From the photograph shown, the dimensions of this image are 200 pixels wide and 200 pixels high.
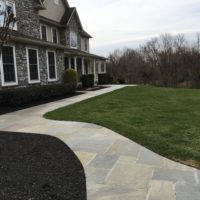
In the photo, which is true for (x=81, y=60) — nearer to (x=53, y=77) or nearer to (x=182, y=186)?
(x=53, y=77)

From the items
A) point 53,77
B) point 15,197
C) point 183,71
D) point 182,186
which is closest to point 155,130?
point 182,186

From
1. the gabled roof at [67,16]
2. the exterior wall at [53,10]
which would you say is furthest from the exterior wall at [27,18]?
the gabled roof at [67,16]

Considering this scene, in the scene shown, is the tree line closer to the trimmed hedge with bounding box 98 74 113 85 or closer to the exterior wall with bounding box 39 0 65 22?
the trimmed hedge with bounding box 98 74 113 85

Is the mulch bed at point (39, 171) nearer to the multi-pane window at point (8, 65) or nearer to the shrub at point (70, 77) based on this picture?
the multi-pane window at point (8, 65)

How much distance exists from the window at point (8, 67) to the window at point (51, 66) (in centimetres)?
365

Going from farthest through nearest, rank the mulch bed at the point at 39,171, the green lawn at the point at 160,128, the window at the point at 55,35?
the window at the point at 55,35
the green lawn at the point at 160,128
the mulch bed at the point at 39,171

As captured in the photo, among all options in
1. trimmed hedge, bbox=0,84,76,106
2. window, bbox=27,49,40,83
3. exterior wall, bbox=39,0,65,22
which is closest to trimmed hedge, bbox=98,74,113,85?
exterior wall, bbox=39,0,65,22

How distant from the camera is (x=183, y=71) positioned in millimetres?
32344

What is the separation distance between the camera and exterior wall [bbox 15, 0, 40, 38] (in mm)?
15066

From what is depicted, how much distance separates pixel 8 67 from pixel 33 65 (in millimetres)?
2182

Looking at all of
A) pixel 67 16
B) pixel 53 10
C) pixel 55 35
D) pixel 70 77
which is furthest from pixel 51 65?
pixel 67 16

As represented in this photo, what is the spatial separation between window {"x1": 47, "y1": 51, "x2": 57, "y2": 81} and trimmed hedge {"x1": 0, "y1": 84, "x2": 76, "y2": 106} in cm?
167

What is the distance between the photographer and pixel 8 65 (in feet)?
40.2

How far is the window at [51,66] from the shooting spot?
52.9 ft
